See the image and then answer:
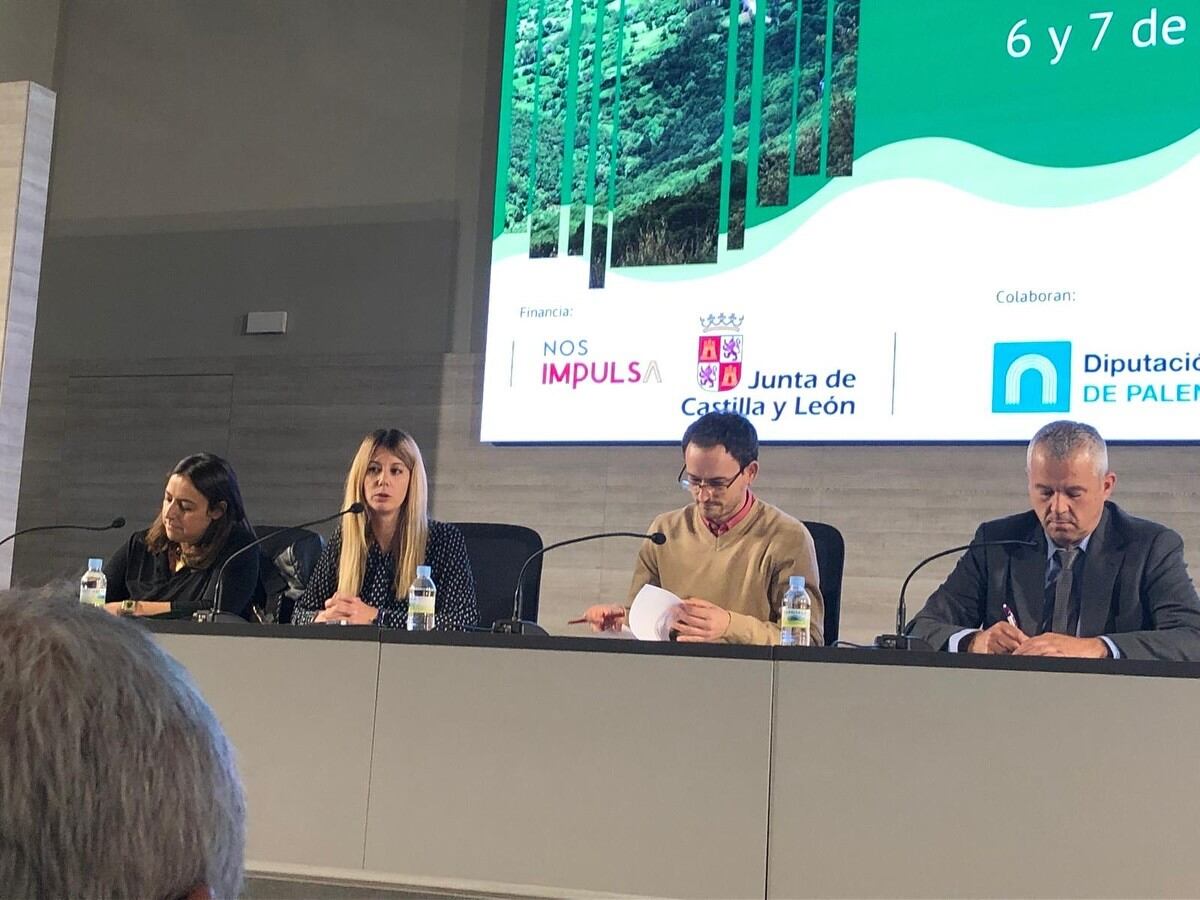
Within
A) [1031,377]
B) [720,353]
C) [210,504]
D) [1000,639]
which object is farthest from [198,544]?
[1031,377]

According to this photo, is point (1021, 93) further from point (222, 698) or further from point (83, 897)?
point (83, 897)

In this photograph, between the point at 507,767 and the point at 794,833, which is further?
the point at 507,767

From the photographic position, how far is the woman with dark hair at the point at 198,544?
137 inches

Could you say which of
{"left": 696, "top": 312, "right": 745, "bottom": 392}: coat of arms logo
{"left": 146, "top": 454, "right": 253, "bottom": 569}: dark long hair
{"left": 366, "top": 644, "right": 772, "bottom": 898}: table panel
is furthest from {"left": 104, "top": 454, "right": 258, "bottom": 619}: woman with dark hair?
{"left": 696, "top": 312, "right": 745, "bottom": 392}: coat of arms logo

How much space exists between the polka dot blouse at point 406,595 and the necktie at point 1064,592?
1269mm

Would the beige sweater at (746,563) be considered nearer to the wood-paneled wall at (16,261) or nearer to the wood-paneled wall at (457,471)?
the wood-paneled wall at (457,471)

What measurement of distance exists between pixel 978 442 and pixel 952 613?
1232 millimetres

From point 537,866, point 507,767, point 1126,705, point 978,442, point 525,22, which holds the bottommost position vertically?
point 537,866

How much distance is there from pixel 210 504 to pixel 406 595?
22.3 inches

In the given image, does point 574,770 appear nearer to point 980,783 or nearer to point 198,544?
point 980,783

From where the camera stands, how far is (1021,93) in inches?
168

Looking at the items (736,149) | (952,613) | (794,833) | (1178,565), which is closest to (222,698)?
(794,833)

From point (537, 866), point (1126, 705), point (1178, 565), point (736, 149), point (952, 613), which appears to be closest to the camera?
point (1126, 705)

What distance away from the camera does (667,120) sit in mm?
4730
